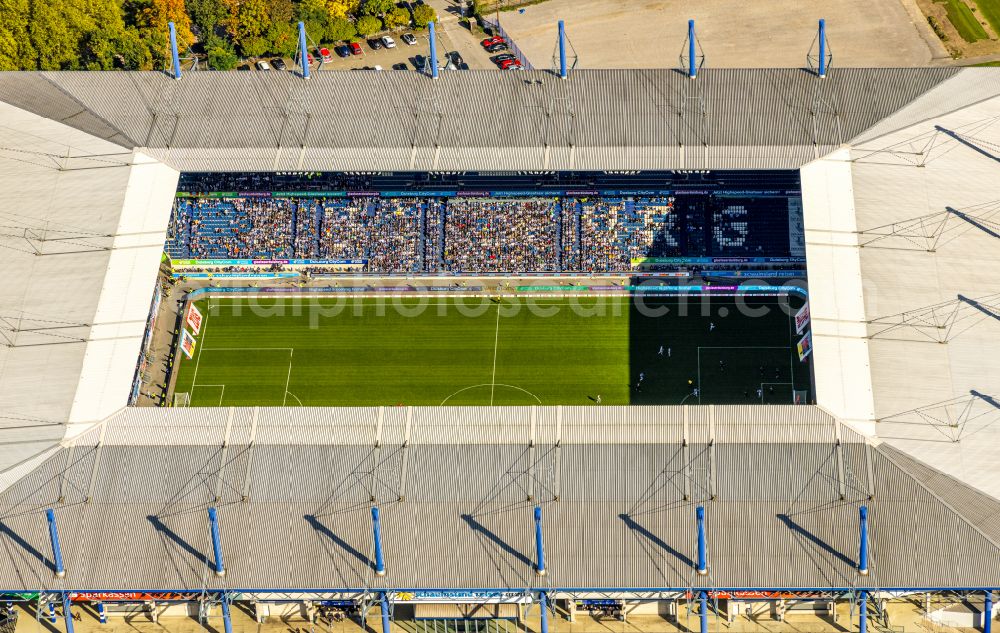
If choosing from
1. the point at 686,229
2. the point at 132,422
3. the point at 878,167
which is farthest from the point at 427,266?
the point at 878,167

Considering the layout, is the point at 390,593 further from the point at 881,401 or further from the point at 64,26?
the point at 64,26

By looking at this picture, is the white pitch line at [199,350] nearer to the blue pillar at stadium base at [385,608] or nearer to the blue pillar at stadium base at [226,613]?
the blue pillar at stadium base at [226,613]

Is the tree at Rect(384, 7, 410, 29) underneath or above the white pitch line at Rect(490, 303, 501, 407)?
above

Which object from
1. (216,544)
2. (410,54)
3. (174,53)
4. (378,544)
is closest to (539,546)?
(378,544)

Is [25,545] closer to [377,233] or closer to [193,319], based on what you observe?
[193,319]

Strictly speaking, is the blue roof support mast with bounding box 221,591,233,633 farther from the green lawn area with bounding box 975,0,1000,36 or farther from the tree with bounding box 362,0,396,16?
the green lawn area with bounding box 975,0,1000,36

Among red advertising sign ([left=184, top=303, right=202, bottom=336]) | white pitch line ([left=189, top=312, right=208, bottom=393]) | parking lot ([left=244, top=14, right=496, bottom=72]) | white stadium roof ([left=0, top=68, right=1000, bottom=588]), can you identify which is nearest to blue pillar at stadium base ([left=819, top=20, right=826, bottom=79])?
white stadium roof ([left=0, top=68, right=1000, bottom=588])

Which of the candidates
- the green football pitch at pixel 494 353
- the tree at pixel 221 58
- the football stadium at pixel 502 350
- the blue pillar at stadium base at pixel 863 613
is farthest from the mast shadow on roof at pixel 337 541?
the tree at pixel 221 58
